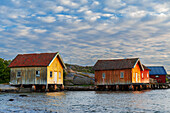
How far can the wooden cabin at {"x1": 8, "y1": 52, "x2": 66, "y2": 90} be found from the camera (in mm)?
45781

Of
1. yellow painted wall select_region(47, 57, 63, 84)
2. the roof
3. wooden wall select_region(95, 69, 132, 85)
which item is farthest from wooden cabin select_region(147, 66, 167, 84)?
yellow painted wall select_region(47, 57, 63, 84)

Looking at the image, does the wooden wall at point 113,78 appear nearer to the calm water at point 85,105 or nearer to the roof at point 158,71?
the calm water at point 85,105

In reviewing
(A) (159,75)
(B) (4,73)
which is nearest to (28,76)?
(B) (4,73)

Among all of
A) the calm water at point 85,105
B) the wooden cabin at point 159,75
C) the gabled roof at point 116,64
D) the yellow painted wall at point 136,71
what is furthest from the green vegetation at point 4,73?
the wooden cabin at point 159,75

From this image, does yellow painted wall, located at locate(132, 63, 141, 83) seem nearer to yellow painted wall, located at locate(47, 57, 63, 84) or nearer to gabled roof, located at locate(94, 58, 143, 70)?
gabled roof, located at locate(94, 58, 143, 70)

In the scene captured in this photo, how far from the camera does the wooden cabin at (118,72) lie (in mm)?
52062

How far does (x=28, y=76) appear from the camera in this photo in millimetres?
46562

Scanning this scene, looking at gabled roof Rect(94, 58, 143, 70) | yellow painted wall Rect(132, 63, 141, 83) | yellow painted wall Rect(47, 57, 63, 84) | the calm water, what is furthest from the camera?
yellow painted wall Rect(132, 63, 141, 83)

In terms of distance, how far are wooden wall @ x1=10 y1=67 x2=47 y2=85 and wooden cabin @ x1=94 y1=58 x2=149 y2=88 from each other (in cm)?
1379

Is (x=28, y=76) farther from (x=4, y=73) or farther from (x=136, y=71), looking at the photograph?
(x=136, y=71)

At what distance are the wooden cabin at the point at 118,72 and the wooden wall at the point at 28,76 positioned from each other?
543 inches

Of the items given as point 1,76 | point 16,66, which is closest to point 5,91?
point 16,66

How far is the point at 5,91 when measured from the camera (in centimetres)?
4384

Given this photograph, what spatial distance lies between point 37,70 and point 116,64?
17220 mm
